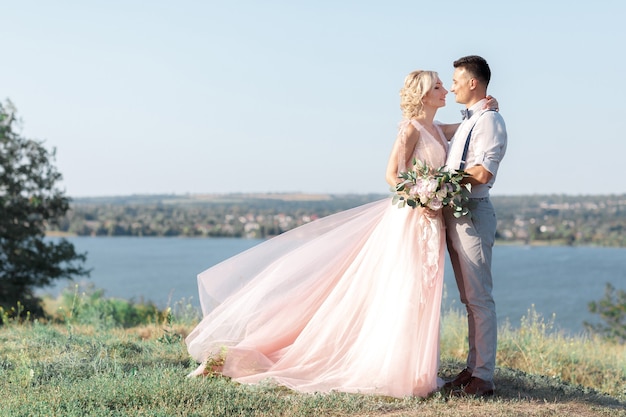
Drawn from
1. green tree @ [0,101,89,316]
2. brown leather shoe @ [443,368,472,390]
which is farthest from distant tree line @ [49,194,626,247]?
brown leather shoe @ [443,368,472,390]

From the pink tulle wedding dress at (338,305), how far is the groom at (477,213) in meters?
0.20

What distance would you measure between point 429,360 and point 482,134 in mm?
1946

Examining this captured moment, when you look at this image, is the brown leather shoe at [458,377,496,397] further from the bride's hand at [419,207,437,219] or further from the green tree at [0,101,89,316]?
the green tree at [0,101,89,316]

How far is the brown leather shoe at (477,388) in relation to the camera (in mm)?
6289

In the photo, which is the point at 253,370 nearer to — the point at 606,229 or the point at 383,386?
the point at 383,386

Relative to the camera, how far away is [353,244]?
6.65 m

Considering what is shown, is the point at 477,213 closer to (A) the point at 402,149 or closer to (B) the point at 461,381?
(A) the point at 402,149

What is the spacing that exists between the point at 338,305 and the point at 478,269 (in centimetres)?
126

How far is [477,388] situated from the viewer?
249 inches

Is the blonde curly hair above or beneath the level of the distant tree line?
above

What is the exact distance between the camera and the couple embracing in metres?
6.08

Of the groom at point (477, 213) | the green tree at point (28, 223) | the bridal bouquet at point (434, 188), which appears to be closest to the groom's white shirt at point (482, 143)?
the groom at point (477, 213)

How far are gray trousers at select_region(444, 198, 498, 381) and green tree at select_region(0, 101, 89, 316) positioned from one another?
1956 centimetres

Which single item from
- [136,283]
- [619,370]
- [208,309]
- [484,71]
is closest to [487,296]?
[484,71]
